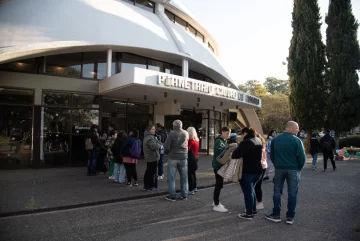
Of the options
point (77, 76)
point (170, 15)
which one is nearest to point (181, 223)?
point (77, 76)

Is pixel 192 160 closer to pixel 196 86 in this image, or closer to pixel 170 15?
pixel 196 86

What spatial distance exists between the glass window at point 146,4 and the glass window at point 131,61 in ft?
11.9

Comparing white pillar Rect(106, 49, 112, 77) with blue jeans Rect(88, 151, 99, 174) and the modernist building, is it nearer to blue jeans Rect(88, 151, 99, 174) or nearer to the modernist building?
the modernist building

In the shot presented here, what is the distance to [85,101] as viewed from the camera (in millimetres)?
12508

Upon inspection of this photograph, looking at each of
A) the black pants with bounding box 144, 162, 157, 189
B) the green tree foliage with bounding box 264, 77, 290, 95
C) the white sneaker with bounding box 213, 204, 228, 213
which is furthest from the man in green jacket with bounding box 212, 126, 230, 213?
the green tree foliage with bounding box 264, 77, 290, 95

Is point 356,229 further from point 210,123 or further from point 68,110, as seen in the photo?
point 210,123

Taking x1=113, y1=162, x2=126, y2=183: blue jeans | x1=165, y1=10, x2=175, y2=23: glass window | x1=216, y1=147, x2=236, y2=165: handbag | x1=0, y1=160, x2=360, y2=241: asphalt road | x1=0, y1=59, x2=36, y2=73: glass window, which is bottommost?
x1=0, y1=160, x2=360, y2=241: asphalt road

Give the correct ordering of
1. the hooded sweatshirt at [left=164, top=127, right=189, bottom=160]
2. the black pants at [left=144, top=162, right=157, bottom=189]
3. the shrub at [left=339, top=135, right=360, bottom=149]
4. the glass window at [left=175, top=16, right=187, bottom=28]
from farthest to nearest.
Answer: the shrub at [left=339, top=135, right=360, bottom=149] → the glass window at [left=175, top=16, right=187, bottom=28] → the black pants at [left=144, top=162, right=157, bottom=189] → the hooded sweatshirt at [left=164, top=127, right=189, bottom=160]

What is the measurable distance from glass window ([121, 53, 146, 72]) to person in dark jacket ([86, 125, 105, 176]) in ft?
17.7

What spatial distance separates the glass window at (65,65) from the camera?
11.9 m

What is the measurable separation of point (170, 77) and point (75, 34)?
4652 mm

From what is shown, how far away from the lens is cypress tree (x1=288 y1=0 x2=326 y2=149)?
21.1 meters

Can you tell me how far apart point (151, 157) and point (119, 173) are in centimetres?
181

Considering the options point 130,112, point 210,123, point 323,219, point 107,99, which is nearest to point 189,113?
point 210,123
